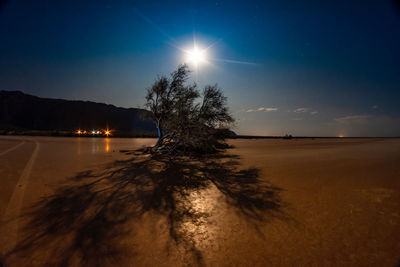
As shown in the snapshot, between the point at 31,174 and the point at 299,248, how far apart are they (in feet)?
33.2

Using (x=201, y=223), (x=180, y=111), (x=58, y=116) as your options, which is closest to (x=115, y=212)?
(x=201, y=223)

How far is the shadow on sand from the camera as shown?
266 centimetres

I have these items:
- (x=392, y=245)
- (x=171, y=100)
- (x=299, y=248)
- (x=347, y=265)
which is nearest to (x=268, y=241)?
(x=299, y=248)

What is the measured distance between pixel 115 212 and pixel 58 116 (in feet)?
414

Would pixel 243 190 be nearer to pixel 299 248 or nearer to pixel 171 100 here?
pixel 299 248

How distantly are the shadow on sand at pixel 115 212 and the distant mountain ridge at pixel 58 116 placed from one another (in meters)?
85.4

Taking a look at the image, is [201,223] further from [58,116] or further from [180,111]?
[58,116]

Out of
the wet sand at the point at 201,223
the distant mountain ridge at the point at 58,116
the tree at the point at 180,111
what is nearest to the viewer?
the wet sand at the point at 201,223

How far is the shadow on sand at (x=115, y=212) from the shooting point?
266cm

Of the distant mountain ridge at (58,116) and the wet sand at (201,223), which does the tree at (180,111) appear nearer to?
the wet sand at (201,223)

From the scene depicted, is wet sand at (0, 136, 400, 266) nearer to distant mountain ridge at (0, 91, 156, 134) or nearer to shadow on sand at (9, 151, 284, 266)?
shadow on sand at (9, 151, 284, 266)

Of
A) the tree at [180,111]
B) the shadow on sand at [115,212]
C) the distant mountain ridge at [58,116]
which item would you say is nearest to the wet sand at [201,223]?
the shadow on sand at [115,212]

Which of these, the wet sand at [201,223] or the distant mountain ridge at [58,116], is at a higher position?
the distant mountain ridge at [58,116]

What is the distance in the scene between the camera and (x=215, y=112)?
50.0 ft
